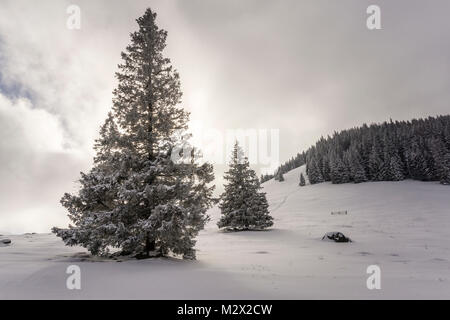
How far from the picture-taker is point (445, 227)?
26359 millimetres

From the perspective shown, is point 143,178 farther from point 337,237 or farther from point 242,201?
point 242,201

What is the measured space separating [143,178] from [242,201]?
897 inches

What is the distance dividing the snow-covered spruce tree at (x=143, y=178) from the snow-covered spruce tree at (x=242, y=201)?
2029cm

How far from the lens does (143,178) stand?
10898mm

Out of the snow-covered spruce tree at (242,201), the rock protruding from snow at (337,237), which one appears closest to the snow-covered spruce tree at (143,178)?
the rock protruding from snow at (337,237)

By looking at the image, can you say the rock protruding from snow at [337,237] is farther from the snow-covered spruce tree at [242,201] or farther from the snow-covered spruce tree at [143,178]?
the snow-covered spruce tree at [143,178]

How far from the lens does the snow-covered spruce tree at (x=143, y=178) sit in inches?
401

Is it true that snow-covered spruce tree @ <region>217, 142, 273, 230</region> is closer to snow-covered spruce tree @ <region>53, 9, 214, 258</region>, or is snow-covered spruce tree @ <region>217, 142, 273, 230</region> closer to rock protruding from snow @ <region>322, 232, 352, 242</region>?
rock protruding from snow @ <region>322, 232, 352, 242</region>

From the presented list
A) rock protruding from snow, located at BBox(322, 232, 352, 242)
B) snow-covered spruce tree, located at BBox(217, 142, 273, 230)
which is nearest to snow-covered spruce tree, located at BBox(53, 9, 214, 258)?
rock protruding from snow, located at BBox(322, 232, 352, 242)

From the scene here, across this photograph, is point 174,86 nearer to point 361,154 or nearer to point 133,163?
point 133,163

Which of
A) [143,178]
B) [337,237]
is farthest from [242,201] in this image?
[143,178]

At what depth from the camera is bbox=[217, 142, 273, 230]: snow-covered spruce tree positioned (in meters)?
31.5
